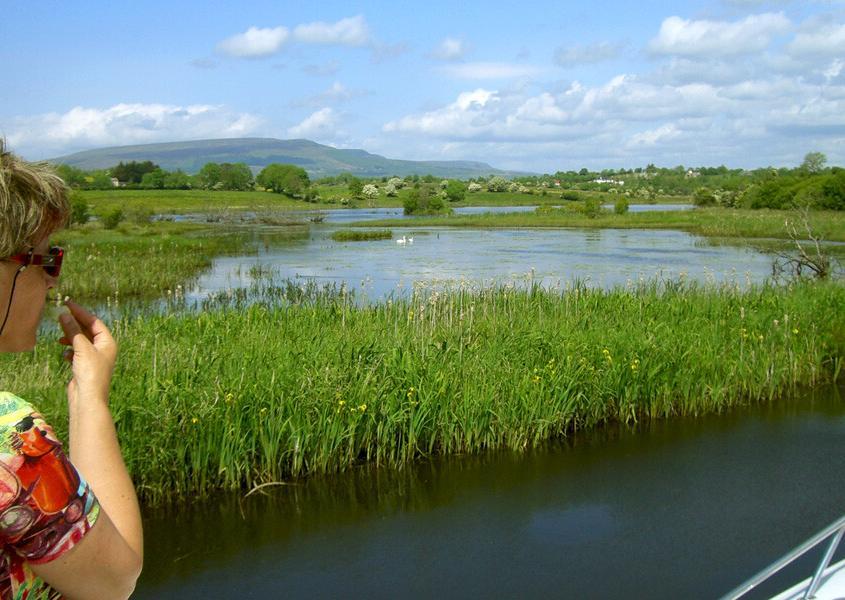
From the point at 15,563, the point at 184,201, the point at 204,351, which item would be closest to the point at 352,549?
the point at 204,351

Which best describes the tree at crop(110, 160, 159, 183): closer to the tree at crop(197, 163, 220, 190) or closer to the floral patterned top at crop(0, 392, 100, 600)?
the tree at crop(197, 163, 220, 190)

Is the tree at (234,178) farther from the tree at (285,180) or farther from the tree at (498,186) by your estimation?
the tree at (498,186)

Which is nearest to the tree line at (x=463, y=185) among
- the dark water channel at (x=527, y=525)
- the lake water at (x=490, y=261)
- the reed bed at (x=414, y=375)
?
the lake water at (x=490, y=261)

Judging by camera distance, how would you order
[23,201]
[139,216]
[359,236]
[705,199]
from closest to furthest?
[23,201]
[359,236]
[139,216]
[705,199]

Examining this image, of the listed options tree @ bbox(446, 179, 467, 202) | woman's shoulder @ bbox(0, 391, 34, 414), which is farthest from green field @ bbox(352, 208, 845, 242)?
woman's shoulder @ bbox(0, 391, 34, 414)

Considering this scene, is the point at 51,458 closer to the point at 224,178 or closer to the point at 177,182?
the point at 177,182

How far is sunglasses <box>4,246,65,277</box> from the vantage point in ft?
4.15

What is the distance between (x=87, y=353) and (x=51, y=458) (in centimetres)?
27

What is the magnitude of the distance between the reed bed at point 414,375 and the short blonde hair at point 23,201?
13.9 ft

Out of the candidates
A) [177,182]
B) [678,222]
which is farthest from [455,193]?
[678,222]

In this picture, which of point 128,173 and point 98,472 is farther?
point 128,173

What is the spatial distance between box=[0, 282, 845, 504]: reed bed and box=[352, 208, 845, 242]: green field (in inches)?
828

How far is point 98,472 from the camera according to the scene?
1320 millimetres

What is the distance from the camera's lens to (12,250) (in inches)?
48.8
